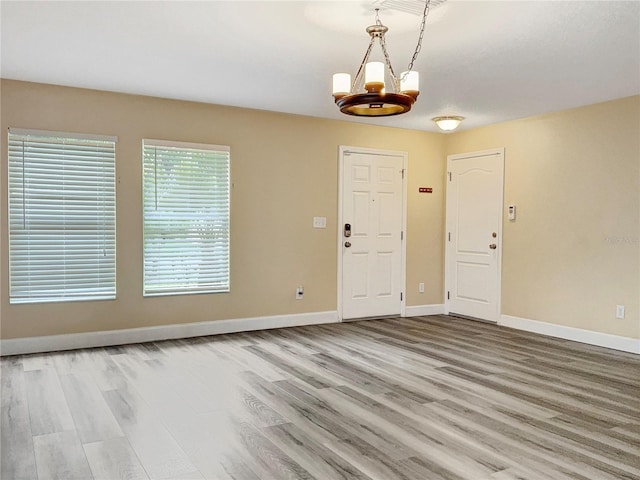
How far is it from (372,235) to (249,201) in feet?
5.66

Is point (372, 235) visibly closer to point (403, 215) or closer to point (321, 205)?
point (403, 215)

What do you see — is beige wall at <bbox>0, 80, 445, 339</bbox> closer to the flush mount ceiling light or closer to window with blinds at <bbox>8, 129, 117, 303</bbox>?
window with blinds at <bbox>8, 129, 117, 303</bbox>

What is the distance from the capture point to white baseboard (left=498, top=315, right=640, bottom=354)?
16.3ft

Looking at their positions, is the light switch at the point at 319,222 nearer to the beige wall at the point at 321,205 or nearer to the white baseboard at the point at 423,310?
the beige wall at the point at 321,205

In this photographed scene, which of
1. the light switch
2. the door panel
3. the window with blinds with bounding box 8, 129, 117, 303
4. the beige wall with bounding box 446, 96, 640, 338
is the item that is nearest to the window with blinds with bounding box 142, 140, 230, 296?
the window with blinds with bounding box 8, 129, 117, 303

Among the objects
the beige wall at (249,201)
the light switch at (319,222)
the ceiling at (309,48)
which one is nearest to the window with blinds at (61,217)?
the beige wall at (249,201)

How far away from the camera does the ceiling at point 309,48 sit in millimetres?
3102

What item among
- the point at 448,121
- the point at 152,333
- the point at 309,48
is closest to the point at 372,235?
the point at 448,121

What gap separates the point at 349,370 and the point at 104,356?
221 centimetres

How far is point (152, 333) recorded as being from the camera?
17.3ft

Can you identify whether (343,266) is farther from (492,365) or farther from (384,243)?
(492,365)

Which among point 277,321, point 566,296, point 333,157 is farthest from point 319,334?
point 566,296

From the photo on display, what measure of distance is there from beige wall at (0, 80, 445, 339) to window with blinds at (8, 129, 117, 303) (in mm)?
83

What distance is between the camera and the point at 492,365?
4.49m
